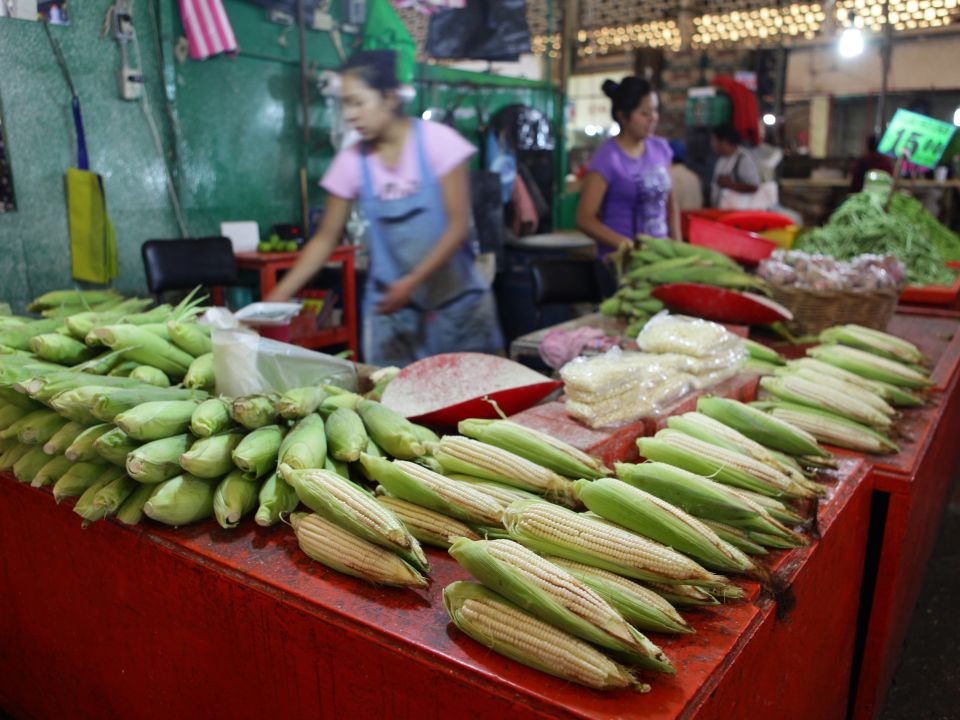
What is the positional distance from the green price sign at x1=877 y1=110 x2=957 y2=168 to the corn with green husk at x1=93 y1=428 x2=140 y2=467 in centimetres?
550

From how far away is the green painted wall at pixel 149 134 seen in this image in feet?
16.8

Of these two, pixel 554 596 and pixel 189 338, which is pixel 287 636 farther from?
pixel 189 338

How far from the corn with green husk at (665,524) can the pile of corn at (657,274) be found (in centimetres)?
219

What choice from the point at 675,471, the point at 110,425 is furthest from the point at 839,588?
the point at 110,425

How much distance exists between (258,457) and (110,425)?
40cm

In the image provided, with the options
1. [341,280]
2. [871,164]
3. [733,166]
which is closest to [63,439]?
[341,280]

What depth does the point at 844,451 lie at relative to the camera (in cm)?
210

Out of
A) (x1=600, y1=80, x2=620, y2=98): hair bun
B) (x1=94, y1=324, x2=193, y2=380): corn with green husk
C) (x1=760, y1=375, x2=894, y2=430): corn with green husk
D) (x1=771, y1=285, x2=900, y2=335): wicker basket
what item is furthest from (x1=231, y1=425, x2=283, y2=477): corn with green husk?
(x1=600, y1=80, x2=620, y2=98): hair bun

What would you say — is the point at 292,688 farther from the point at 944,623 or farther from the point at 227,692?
the point at 944,623

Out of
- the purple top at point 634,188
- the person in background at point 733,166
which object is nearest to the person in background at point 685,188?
the person in background at point 733,166

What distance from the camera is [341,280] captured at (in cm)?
674

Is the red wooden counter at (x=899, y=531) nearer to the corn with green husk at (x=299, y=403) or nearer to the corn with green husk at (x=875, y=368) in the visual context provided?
the corn with green husk at (x=875, y=368)

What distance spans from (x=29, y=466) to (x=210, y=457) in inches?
24.8

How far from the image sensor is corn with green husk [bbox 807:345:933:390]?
8.56 ft
